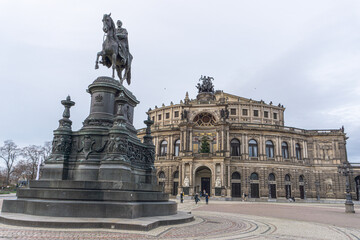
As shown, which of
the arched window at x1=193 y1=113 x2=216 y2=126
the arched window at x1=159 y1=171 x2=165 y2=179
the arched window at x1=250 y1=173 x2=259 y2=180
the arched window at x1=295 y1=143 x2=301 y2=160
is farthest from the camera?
→ the arched window at x1=295 y1=143 x2=301 y2=160

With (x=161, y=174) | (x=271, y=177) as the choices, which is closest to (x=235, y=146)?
(x=271, y=177)

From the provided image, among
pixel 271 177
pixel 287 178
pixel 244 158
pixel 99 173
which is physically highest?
pixel 244 158

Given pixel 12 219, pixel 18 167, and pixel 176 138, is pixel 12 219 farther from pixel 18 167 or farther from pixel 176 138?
pixel 18 167

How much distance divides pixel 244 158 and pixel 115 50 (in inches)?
1581

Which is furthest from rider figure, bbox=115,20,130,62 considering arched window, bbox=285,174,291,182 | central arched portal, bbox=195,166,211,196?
arched window, bbox=285,174,291,182

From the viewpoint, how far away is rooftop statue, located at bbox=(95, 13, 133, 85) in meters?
13.2

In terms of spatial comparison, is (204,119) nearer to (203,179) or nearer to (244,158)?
(244,158)

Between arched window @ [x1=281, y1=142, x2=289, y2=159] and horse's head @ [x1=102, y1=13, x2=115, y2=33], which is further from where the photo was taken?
arched window @ [x1=281, y1=142, x2=289, y2=159]

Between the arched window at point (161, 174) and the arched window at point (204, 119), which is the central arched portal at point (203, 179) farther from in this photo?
the arched window at point (204, 119)

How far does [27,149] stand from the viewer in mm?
58281

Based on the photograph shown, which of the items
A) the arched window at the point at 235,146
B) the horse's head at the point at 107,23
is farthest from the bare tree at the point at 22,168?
the horse's head at the point at 107,23

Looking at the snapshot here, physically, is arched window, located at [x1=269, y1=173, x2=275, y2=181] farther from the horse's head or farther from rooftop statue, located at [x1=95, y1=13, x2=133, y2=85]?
the horse's head

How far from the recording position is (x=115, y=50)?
1327 centimetres

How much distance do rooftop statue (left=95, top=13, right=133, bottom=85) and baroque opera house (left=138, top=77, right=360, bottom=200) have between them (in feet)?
110
